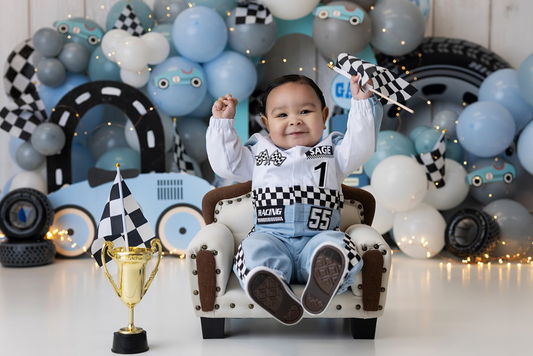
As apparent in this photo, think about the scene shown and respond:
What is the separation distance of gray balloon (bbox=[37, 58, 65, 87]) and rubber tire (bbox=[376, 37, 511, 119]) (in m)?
2.13

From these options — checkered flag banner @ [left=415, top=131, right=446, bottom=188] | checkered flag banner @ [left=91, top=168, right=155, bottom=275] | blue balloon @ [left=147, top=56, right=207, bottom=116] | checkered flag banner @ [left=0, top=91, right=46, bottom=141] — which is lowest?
checkered flag banner @ [left=91, top=168, right=155, bottom=275]

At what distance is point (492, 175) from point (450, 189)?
263mm

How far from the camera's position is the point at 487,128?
3.56 metres

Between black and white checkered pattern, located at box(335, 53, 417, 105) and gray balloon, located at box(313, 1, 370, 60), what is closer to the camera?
black and white checkered pattern, located at box(335, 53, 417, 105)

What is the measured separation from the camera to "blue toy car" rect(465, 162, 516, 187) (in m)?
3.72

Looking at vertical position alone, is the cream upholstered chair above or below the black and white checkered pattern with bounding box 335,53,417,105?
below

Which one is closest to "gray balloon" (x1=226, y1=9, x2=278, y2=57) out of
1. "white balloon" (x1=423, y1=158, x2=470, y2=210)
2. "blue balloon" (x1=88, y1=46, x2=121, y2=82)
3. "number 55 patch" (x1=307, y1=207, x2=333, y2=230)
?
"blue balloon" (x1=88, y1=46, x2=121, y2=82)

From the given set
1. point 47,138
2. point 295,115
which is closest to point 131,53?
point 47,138

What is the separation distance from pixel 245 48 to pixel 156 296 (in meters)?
1.85

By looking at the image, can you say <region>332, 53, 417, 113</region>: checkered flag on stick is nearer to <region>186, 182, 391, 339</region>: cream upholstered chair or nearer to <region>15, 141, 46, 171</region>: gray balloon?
<region>186, 182, 391, 339</region>: cream upholstered chair

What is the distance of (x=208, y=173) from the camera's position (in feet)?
14.6

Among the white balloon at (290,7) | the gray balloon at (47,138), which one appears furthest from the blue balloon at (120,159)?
the white balloon at (290,7)

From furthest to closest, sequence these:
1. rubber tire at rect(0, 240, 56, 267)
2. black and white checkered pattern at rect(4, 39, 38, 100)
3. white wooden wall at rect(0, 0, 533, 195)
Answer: white wooden wall at rect(0, 0, 533, 195), black and white checkered pattern at rect(4, 39, 38, 100), rubber tire at rect(0, 240, 56, 267)

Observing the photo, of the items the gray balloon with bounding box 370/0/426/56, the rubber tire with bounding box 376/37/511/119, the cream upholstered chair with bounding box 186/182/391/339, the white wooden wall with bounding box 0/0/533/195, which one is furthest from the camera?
the white wooden wall with bounding box 0/0/533/195
